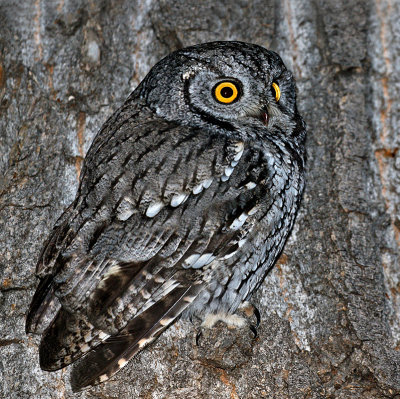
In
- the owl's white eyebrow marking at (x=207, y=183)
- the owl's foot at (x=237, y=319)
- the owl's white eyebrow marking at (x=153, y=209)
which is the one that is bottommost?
the owl's foot at (x=237, y=319)

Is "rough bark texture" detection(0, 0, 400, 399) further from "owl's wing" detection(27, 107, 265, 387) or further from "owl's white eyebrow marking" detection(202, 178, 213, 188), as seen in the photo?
"owl's white eyebrow marking" detection(202, 178, 213, 188)

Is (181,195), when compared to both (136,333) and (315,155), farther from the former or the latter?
(315,155)

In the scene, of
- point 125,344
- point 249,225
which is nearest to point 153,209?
point 249,225

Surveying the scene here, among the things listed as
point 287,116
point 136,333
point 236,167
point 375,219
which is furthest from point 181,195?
point 375,219

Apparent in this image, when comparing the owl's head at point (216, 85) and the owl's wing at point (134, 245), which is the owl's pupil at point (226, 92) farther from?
the owl's wing at point (134, 245)

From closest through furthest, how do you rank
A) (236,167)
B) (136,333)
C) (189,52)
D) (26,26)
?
(136,333), (236,167), (189,52), (26,26)

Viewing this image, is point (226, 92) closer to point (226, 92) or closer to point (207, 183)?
point (226, 92)

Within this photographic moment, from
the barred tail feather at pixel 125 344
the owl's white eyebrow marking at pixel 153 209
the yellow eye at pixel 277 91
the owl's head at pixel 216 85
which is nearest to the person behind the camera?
the barred tail feather at pixel 125 344

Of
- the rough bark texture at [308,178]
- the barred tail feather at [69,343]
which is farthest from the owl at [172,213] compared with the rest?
the rough bark texture at [308,178]
